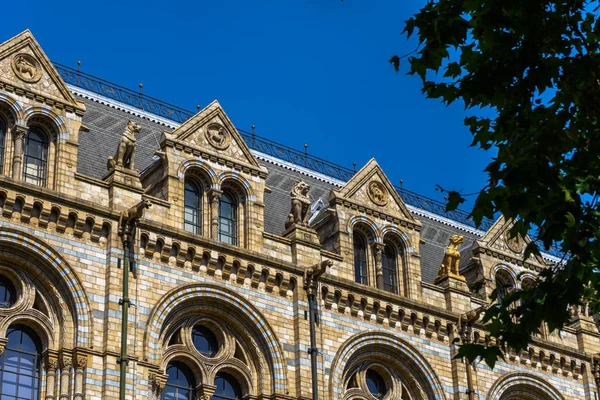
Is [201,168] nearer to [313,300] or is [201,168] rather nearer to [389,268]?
[313,300]

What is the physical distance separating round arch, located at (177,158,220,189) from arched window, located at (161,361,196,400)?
661cm

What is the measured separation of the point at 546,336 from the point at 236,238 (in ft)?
48.0

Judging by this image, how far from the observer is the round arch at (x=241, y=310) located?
42.6 metres

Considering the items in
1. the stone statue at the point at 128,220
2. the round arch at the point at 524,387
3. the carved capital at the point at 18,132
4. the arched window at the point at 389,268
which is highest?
the carved capital at the point at 18,132

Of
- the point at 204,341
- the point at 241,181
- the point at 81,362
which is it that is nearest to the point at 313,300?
the point at 204,341

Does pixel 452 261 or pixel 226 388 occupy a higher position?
pixel 452 261

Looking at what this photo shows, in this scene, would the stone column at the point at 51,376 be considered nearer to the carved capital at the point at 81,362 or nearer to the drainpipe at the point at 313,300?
the carved capital at the point at 81,362

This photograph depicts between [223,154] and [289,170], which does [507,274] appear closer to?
[289,170]

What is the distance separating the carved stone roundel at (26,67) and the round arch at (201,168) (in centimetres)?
574

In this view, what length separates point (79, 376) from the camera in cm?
3922

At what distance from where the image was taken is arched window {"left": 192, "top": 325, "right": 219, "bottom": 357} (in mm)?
43438

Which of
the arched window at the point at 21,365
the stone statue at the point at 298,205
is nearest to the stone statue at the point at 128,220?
the arched window at the point at 21,365

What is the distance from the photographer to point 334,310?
46406 mm

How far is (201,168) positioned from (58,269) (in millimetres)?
7390
